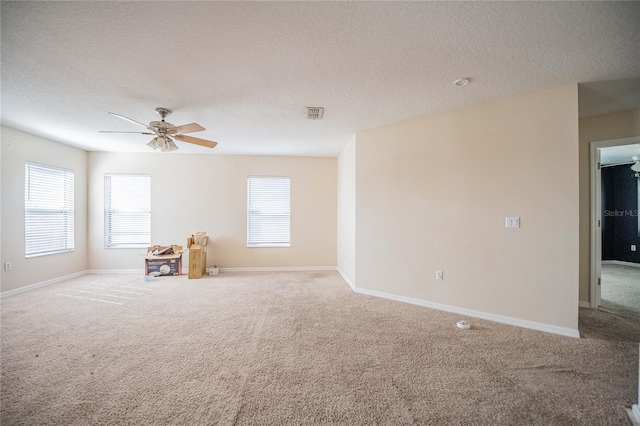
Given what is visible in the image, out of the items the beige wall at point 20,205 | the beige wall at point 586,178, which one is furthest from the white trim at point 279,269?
the beige wall at point 586,178

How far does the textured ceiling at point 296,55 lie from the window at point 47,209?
4.85 ft

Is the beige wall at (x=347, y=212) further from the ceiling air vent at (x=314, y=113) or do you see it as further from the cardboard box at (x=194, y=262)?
the cardboard box at (x=194, y=262)

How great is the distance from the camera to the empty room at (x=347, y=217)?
1.64 meters

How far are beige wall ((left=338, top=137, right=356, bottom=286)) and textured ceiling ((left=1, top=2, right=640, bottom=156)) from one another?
4.01 feet

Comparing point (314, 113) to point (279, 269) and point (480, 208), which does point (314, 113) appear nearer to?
point (480, 208)

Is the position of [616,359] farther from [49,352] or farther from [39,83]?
[39,83]

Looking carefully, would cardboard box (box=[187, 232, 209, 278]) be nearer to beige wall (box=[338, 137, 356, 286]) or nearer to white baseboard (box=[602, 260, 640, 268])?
beige wall (box=[338, 137, 356, 286])

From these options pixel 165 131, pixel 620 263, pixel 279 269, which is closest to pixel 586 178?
pixel 620 263

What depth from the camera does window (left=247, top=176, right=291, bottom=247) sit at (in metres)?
5.50

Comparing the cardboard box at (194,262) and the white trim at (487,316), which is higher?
the cardboard box at (194,262)

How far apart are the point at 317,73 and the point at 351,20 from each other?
67 centimetres

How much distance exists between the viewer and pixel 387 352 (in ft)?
7.26

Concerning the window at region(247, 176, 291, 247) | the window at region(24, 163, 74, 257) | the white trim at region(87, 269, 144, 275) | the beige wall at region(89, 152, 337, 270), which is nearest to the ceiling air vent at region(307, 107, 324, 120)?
the beige wall at region(89, 152, 337, 270)

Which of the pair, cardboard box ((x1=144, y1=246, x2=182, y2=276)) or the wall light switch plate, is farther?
cardboard box ((x1=144, y1=246, x2=182, y2=276))
